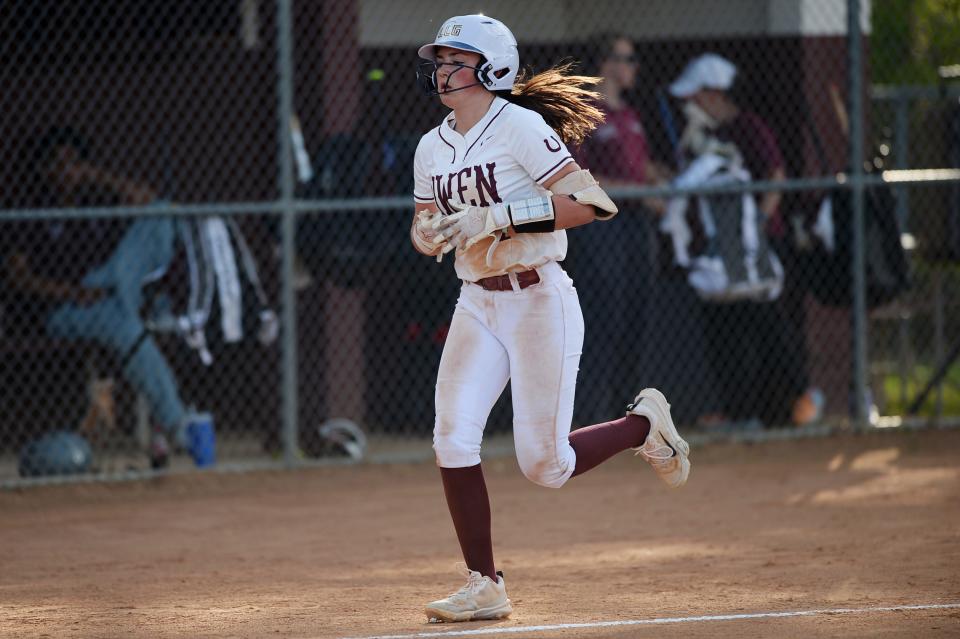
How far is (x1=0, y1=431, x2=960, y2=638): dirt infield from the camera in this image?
4957 millimetres

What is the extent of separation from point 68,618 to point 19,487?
10.6 ft

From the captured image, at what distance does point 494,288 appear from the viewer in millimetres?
4902

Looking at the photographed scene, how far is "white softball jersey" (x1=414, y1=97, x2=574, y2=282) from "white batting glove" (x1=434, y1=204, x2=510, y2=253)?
0.16 m

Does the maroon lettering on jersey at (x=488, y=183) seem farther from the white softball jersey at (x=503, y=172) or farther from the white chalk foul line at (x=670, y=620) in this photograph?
the white chalk foul line at (x=670, y=620)

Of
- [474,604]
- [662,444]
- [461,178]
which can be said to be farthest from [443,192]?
[474,604]

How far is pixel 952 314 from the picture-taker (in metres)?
12.3

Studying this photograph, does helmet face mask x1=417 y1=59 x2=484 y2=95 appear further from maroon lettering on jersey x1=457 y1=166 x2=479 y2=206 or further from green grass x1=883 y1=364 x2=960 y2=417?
green grass x1=883 y1=364 x2=960 y2=417

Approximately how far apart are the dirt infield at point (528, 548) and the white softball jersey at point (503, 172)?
1.22 metres

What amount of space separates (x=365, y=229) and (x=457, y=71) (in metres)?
4.13

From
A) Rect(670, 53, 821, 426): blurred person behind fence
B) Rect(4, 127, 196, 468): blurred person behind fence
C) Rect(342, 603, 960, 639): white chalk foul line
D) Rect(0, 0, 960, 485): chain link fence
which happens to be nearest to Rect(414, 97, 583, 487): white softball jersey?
Rect(342, 603, 960, 639): white chalk foul line

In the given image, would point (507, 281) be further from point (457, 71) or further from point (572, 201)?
point (457, 71)

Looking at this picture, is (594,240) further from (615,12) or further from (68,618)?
(68,618)

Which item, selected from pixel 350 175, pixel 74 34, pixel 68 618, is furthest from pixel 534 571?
pixel 74 34

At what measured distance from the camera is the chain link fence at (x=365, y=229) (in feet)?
28.4
